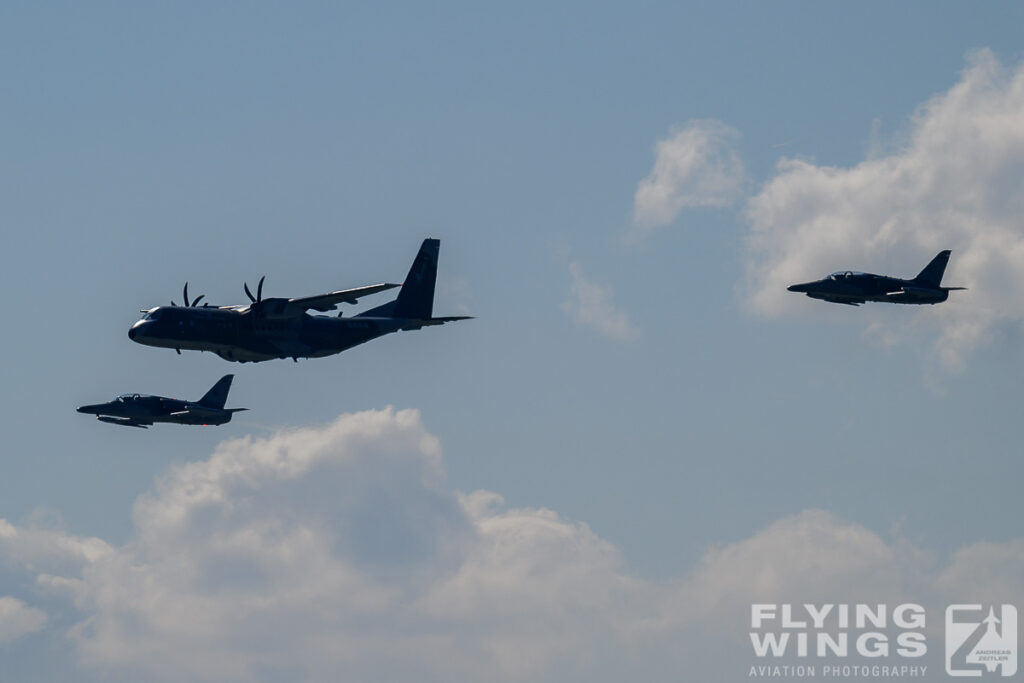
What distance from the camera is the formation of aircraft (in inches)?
4557

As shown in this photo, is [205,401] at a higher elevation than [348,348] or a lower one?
higher

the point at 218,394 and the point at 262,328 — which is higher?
the point at 218,394

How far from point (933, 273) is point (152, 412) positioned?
266 feet

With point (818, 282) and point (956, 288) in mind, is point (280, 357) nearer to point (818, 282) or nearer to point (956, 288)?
point (818, 282)

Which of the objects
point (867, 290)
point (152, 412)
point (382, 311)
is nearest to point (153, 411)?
point (152, 412)

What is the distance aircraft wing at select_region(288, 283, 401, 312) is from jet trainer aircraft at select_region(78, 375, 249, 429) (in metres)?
44.1

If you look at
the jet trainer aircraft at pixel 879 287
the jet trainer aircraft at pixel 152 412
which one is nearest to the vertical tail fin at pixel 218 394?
the jet trainer aircraft at pixel 152 412

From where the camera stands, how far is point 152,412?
16025 cm

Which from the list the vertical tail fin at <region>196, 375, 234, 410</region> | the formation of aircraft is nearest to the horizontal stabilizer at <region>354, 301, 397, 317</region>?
the formation of aircraft

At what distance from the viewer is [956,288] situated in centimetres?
12525

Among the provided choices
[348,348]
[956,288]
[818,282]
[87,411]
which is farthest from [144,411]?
[956,288]

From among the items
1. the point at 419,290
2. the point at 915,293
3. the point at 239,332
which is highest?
the point at 915,293

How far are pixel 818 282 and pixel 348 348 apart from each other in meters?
41.1

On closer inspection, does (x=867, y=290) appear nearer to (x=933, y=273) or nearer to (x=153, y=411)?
(x=933, y=273)
